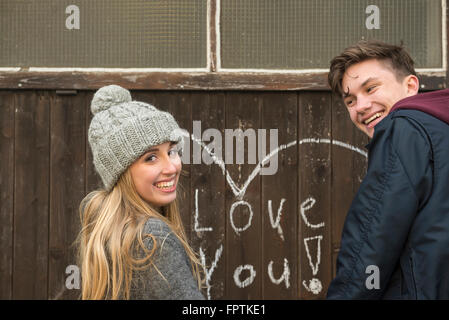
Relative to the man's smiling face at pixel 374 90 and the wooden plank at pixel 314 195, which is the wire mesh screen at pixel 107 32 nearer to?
the wooden plank at pixel 314 195

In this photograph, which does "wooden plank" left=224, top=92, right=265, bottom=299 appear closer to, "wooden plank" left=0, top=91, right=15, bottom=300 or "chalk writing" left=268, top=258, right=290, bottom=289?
"chalk writing" left=268, top=258, right=290, bottom=289

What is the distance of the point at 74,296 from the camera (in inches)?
115

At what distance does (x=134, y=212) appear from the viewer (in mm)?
1539

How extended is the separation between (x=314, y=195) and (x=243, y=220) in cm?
50

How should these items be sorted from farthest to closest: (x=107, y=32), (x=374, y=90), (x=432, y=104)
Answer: (x=107, y=32) < (x=374, y=90) < (x=432, y=104)

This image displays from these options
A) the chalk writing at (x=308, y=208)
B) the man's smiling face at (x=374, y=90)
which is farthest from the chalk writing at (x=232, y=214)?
the man's smiling face at (x=374, y=90)

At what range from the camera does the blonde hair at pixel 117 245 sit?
138 centimetres

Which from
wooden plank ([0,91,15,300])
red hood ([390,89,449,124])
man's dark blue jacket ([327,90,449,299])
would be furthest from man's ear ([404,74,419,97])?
wooden plank ([0,91,15,300])

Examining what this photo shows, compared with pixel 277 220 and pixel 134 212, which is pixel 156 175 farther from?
pixel 277 220

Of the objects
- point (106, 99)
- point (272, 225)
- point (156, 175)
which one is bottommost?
point (272, 225)

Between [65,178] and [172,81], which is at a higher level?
[172,81]

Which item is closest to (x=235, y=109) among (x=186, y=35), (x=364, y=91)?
(x=186, y=35)

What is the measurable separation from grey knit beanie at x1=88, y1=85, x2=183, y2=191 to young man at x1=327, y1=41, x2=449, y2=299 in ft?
2.45

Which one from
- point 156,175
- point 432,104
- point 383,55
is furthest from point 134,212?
point 383,55
